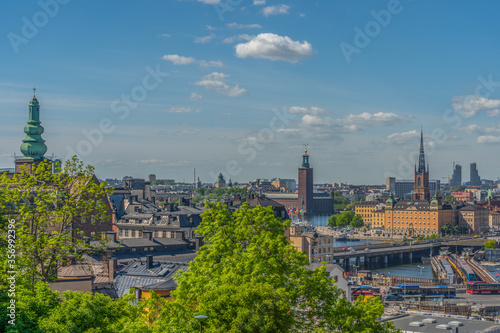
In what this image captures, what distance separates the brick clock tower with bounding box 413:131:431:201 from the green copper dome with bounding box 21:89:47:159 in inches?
4551

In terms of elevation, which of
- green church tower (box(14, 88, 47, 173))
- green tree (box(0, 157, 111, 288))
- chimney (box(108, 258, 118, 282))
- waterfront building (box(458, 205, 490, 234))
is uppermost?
green church tower (box(14, 88, 47, 173))

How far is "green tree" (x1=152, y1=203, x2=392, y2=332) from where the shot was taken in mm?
15445

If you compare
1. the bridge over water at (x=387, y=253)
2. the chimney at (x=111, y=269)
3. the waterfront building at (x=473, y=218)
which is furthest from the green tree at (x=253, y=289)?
the waterfront building at (x=473, y=218)

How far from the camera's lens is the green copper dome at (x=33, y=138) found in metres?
67.1

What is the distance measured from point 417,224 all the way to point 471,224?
13316 mm

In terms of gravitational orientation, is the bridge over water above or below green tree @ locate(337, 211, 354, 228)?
below

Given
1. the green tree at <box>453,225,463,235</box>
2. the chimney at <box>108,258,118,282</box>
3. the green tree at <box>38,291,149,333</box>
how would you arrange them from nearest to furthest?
1. the green tree at <box>38,291,149,333</box>
2. the chimney at <box>108,258,118,282</box>
3. the green tree at <box>453,225,463,235</box>

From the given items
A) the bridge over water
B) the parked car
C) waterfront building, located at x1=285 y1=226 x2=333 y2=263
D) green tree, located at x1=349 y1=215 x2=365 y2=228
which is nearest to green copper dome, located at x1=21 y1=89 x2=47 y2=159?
waterfront building, located at x1=285 y1=226 x2=333 y2=263

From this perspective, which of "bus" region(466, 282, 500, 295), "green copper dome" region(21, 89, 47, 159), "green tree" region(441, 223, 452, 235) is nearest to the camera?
"bus" region(466, 282, 500, 295)

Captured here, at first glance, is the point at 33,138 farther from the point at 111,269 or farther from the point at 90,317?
the point at 90,317

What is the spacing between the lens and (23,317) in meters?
13.6

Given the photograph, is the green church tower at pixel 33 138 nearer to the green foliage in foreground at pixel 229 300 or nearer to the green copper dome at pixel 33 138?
the green copper dome at pixel 33 138

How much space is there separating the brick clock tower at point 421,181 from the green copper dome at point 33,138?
115598 millimetres

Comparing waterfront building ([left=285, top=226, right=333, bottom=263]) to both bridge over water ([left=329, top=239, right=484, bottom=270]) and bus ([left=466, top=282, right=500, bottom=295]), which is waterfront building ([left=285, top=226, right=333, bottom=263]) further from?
bridge over water ([left=329, top=239, right=484, bottom=270])
